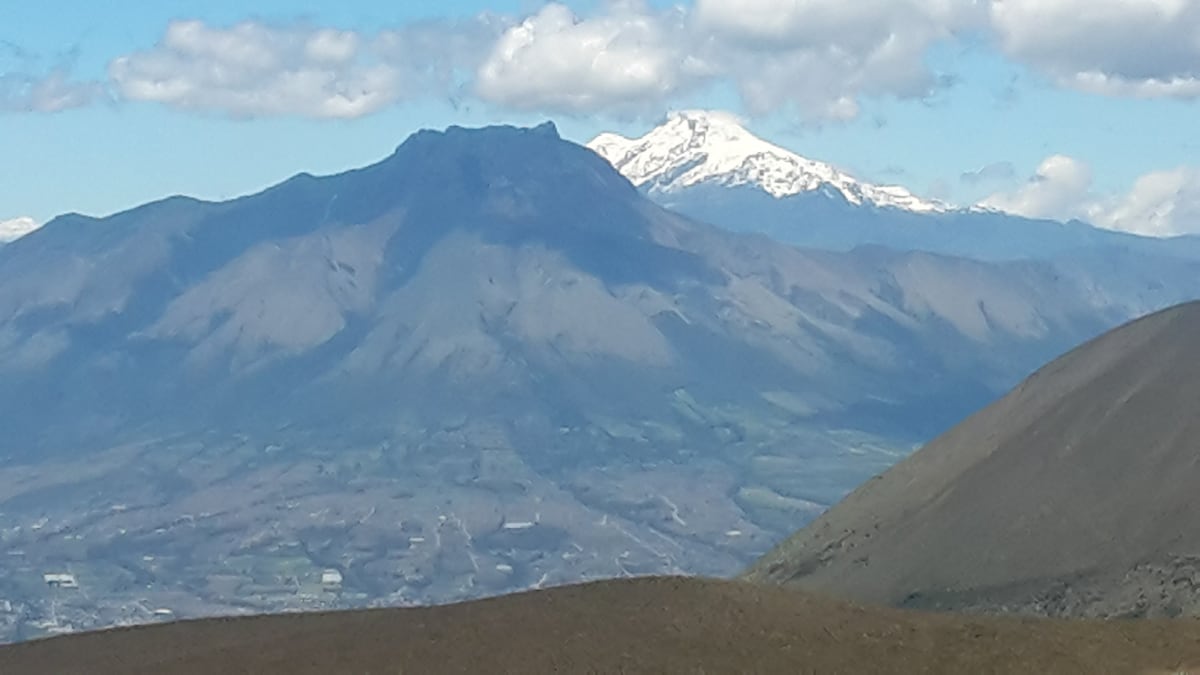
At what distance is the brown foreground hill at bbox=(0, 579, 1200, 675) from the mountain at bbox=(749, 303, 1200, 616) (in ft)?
104

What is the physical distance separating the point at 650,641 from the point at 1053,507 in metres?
62.7

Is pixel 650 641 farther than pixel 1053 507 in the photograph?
No

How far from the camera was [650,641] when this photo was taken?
1991 inches

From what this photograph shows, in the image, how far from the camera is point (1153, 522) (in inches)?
3770

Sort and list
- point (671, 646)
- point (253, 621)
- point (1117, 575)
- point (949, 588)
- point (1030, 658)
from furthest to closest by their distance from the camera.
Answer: point (949, 588)
point (1117, 575)
point (253, 621)
point (671, 646)
point (1030, 658)

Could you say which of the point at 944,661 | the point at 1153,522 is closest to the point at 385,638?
the point at 944,661

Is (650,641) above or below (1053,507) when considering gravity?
above

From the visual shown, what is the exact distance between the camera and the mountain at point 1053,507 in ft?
301

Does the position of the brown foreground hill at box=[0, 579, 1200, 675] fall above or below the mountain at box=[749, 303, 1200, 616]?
above

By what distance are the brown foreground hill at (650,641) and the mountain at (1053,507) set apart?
3185 cm

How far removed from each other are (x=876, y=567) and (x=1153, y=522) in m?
19.8

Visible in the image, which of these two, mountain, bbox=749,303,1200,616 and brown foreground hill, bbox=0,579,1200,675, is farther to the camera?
mountain, bbox=749,303,1200,616

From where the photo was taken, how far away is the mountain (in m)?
91.9

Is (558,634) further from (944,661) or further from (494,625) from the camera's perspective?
(944,661)
